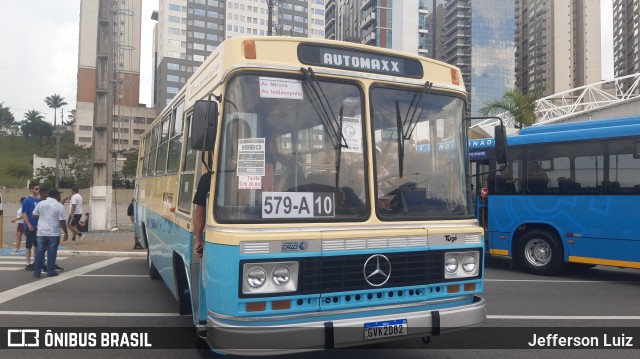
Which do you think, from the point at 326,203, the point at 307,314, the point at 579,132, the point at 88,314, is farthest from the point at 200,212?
the point at 579,132

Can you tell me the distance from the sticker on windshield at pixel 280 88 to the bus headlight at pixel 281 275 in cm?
145

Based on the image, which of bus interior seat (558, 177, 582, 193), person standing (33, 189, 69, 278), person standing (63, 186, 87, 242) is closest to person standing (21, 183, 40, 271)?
person standing (33, 189, 69, 278)

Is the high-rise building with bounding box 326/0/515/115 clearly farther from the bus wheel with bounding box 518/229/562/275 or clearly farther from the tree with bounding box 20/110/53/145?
the bus wheel with bounding box 518/229/562/275

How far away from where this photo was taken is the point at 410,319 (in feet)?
15.1

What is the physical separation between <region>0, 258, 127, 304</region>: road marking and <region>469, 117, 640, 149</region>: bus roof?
30.9 ft

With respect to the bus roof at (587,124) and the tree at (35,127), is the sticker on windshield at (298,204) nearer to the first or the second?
the bus roof at (587,124)

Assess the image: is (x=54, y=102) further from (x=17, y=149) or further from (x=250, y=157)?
(x=250, y=157)

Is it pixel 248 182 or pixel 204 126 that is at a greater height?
pixel 204 126

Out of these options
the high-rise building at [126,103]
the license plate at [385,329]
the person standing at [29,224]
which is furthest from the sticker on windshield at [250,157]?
the high-rise building at [126,103]

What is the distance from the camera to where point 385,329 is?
A: 4.51 m

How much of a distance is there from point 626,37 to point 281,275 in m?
159

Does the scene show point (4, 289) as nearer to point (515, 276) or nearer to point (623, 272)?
point (515, 276)

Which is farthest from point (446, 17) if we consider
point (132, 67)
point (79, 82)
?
point (79, 82)

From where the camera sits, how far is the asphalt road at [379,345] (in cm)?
589
